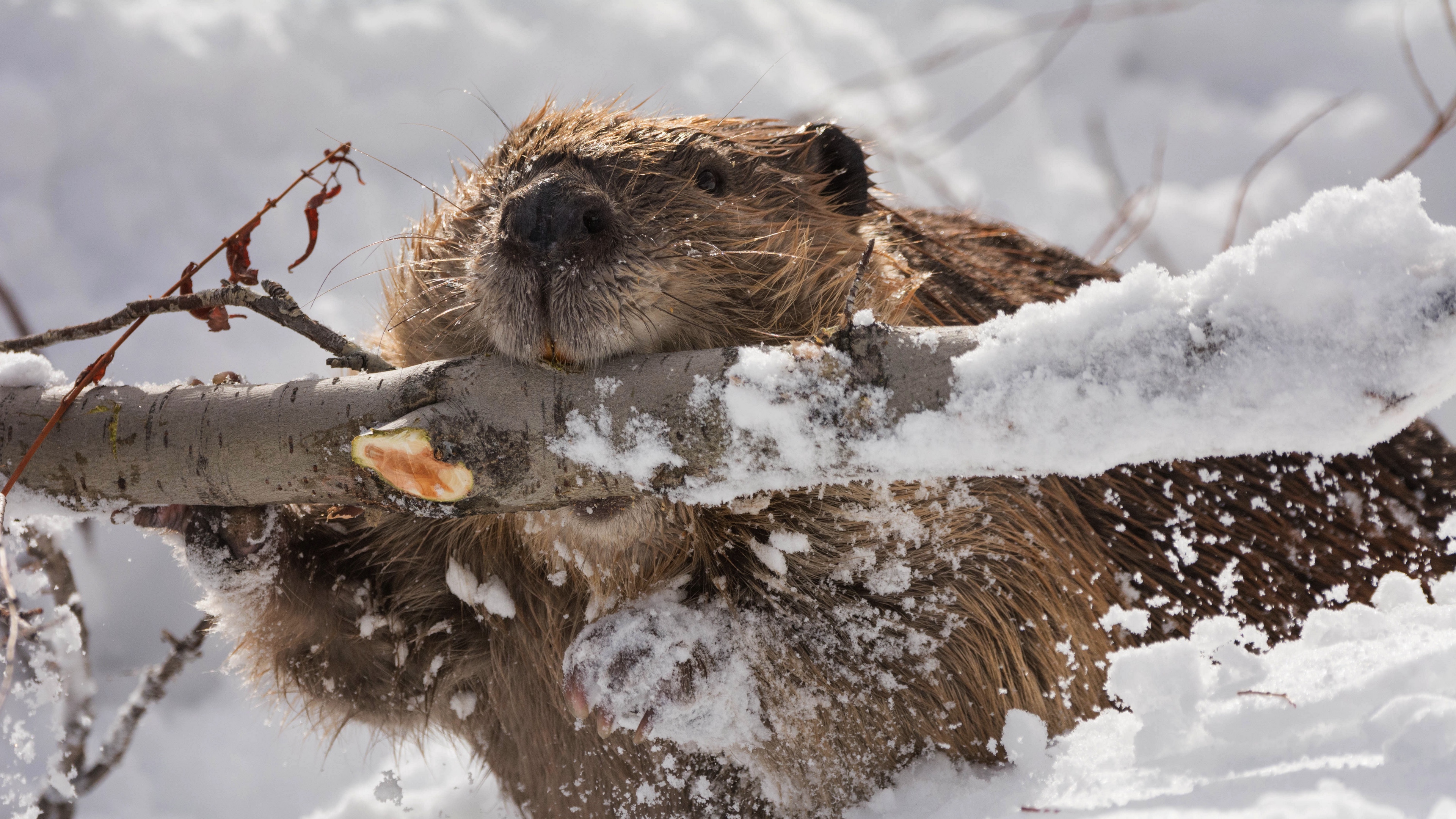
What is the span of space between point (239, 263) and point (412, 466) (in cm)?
59

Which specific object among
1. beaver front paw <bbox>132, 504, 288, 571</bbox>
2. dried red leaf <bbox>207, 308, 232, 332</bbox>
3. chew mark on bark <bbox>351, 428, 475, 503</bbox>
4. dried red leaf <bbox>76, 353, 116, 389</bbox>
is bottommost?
chew mark on bark <bbox>351, 428, 475, 503</bbox>

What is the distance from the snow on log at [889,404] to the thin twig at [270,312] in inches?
3.0

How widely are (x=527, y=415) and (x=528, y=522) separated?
448mm

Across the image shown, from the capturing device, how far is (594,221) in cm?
141

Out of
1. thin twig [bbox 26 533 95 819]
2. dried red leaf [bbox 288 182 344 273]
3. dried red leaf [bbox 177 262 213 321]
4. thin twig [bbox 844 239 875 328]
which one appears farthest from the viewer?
thin twig [bbox 26 533 95 819]

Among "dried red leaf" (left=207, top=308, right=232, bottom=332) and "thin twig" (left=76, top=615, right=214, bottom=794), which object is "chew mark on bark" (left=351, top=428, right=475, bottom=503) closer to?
"dried red leaf" (left=207, top=308, right=232, bottom=332)

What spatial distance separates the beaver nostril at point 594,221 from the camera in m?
1.40

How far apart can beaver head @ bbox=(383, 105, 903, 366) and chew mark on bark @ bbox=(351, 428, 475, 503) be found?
0.21 m

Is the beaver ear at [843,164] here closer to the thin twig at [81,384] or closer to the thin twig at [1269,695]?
the thin twig at [81,384]

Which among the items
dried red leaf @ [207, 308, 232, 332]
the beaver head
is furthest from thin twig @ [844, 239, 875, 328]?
dried red leaf @ [207, 308, 232, 332]

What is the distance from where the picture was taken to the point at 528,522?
1.61 meters

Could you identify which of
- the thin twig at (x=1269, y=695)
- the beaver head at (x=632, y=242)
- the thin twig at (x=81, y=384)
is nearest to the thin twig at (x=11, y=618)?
the thin twig at (x=81, y=384)

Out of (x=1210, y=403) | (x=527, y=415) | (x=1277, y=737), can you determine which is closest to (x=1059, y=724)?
(x=1277, y=737)

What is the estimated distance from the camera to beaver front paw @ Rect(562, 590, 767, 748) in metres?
1.61
